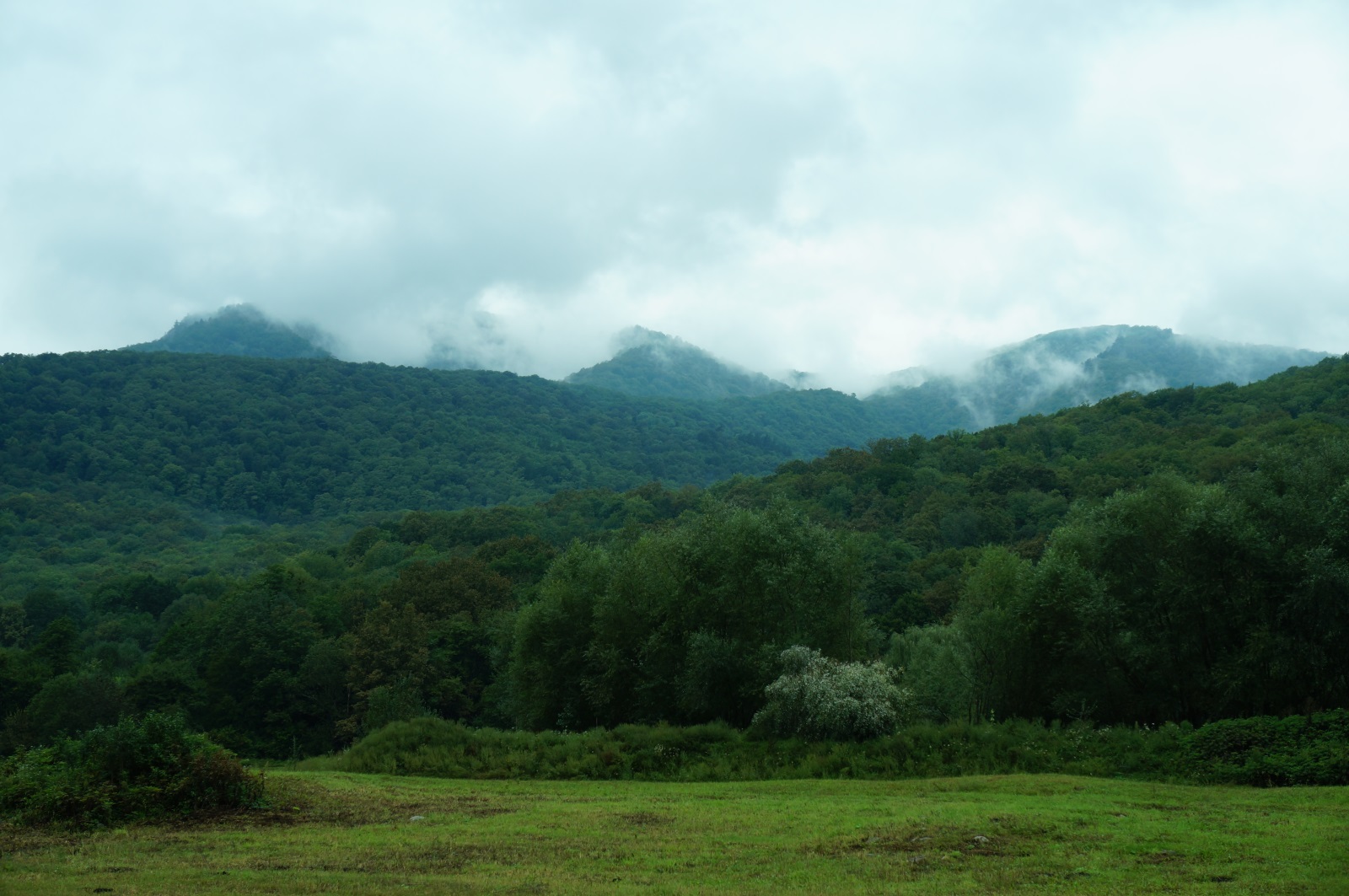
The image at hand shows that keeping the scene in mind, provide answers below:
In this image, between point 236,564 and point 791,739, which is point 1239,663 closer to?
point 791,739

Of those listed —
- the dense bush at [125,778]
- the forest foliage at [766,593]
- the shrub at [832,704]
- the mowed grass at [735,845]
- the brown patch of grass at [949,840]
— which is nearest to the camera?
the mowed grass at [735,845]

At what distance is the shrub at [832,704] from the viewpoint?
29.5 metres

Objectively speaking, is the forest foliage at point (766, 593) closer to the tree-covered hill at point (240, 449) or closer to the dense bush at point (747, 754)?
the dense bush at point (747, 754)

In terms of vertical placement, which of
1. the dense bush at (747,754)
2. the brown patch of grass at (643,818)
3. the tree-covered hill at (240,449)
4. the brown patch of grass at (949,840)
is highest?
the tree-covered hill at (240,449)

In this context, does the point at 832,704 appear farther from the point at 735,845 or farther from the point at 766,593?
the point at 735,845

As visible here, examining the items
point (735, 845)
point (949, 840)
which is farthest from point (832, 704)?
point (735, 845)

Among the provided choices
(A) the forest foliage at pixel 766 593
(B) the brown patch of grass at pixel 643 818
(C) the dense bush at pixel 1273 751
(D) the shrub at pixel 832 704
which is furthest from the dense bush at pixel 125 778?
(C) the dense bush at pixel 1273 751

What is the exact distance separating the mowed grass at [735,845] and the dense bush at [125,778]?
106 cm

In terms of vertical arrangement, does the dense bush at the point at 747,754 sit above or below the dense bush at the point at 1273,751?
below

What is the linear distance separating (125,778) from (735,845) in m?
12.9

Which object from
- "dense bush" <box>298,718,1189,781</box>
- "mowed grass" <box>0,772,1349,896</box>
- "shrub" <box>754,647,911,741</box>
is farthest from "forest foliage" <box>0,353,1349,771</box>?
"mowed grass" <box>0,772,1349,896</box>

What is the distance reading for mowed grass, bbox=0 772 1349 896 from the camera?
13406 mm

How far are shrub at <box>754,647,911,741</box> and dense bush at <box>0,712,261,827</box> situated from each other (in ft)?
53.5

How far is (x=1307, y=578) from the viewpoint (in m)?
28.5
